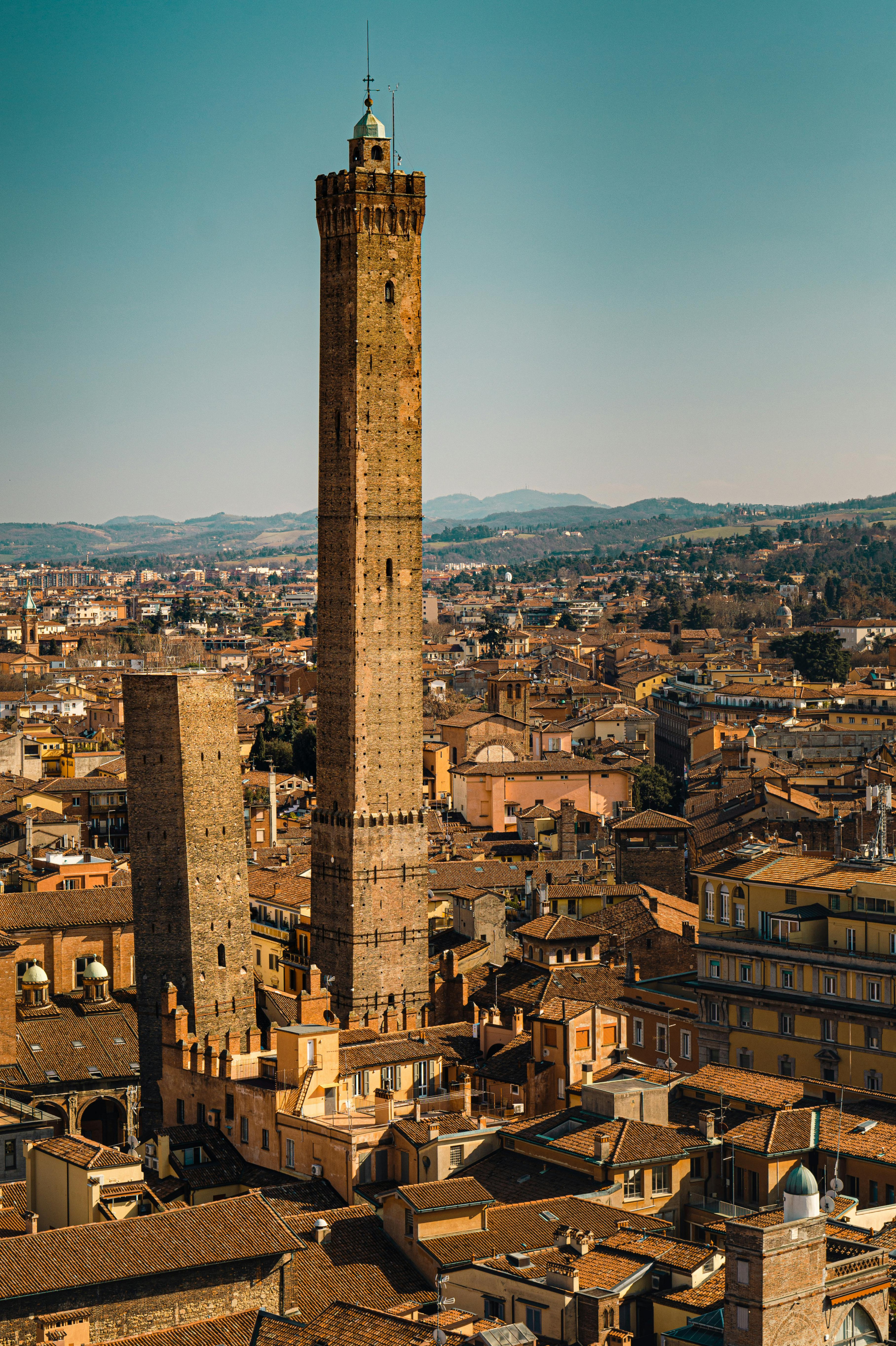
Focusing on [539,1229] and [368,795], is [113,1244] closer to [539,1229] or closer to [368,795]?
[539,1229]

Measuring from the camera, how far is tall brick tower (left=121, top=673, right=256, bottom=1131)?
32.2 meters

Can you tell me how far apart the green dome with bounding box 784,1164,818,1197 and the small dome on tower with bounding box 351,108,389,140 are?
2256cm

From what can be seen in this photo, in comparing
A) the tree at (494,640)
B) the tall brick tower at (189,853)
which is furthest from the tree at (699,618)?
the tall brick tower at (189,853)

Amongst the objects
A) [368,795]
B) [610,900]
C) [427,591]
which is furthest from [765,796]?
[427,591]

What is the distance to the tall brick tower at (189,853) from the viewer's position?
32219 mm

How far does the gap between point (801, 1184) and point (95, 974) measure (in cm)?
2051

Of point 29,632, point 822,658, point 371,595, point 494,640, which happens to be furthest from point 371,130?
point 29,632

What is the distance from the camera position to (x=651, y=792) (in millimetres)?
58625

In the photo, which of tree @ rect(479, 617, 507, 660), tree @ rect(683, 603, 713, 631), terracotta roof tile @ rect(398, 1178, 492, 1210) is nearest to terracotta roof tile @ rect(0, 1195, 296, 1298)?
terracotta roof tile @ rect(398, 1178, 492, 1210)

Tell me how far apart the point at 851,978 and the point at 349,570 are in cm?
1139

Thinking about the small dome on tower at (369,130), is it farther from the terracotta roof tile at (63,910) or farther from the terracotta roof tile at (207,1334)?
the terracotta roof tile at (207,1334)

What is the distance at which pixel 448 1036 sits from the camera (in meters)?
29.7

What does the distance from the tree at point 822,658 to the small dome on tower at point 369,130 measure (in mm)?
51412

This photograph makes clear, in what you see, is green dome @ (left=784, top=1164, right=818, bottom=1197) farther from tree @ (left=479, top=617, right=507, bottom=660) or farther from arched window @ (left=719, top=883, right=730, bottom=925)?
tree @ (left=479, top=617, right=507, bottom=660)
